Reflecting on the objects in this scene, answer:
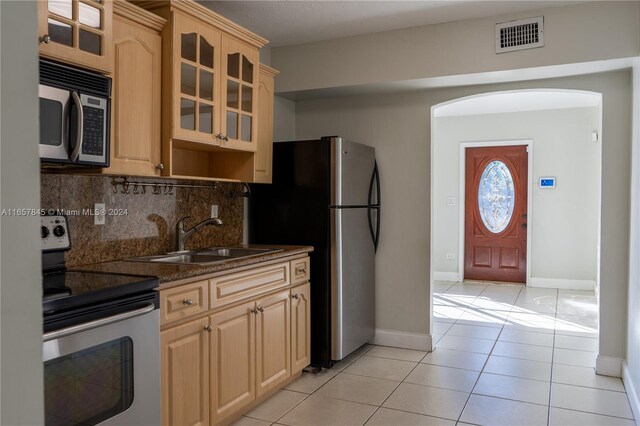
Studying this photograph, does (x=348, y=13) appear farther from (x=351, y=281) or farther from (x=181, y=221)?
(x=351, y=281)

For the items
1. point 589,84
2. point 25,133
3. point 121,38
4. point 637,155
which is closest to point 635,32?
point 589,84

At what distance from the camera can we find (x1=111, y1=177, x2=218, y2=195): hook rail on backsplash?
2736 millimetres

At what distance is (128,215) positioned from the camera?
111 inches

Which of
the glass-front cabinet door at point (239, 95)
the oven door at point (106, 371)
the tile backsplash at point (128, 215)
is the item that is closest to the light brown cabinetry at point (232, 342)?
the oven door at point (106, 371)

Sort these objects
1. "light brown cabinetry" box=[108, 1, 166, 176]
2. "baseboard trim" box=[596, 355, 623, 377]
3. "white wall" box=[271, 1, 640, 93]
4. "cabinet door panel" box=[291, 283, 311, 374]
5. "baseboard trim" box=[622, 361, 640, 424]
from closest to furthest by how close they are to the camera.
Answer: "light brown cabinetry" box=[108, 1, 166, 176], "baseboard trim" box=[622, 361, 640, 424], "white wall" box=[271, 1, 640, 93], "cabinet door panel" box=[291, 283, 311, 374], "baseboard trim" box=[596, 355, 623, 377]

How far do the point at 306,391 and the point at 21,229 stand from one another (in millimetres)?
2974

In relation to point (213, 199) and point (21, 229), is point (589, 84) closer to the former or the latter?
point (213, 199)

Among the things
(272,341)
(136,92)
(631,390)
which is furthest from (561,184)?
(136,92)

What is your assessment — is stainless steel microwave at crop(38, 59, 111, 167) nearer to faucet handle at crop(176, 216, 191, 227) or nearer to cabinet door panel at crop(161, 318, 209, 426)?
cabinet door panel at crop(161, 318, 209, 426)

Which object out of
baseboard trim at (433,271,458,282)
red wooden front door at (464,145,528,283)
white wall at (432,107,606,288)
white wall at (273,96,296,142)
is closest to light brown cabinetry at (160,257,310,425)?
white wall at (273,96,296,142)

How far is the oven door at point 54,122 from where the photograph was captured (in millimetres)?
1914

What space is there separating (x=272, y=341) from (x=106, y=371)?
134cm

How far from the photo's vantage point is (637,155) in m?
3.09

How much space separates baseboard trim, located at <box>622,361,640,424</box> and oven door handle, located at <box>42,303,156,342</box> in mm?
2678
